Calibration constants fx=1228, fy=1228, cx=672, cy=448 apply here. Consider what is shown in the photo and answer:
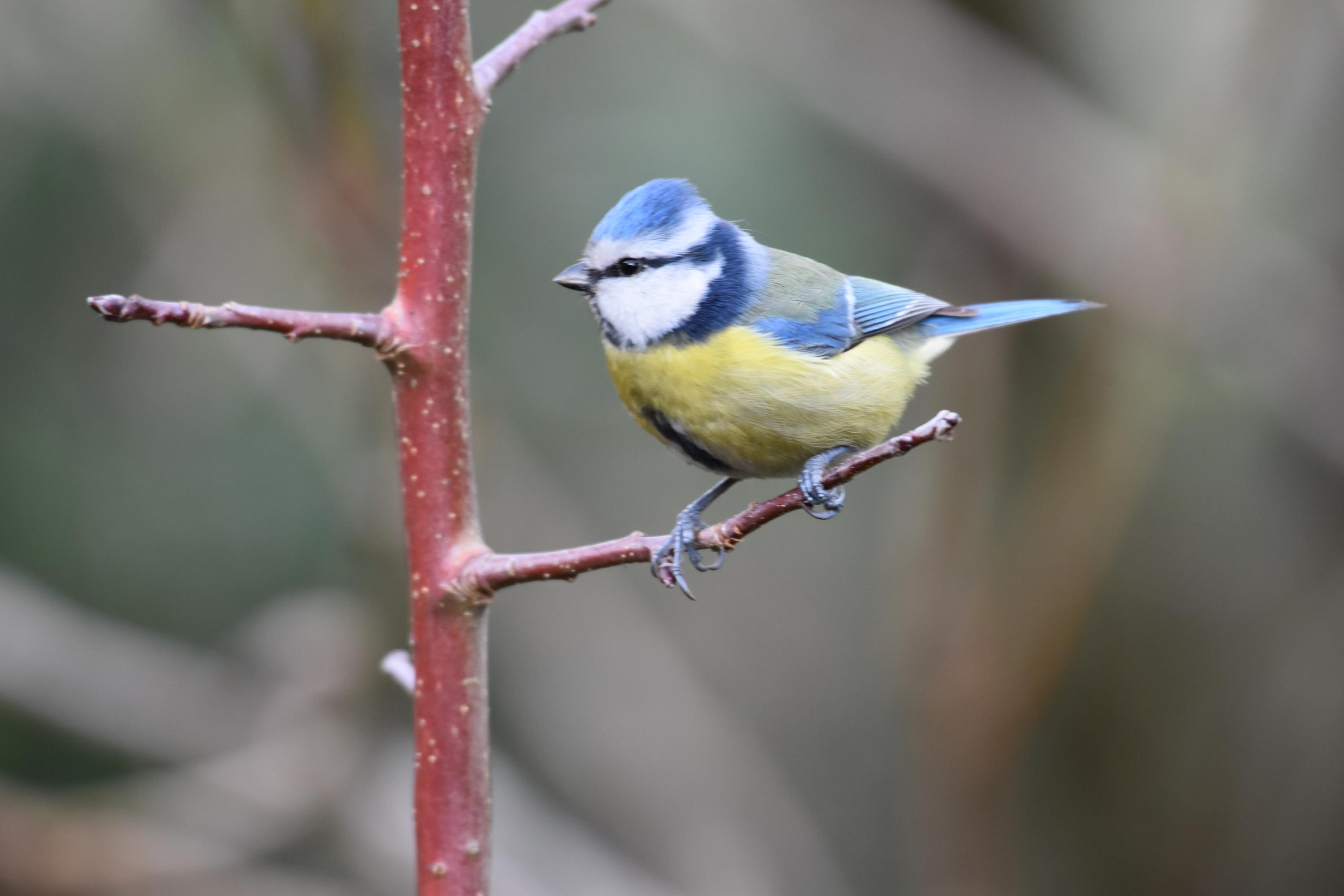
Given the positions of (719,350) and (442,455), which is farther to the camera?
(719,350)

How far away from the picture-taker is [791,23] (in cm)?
317

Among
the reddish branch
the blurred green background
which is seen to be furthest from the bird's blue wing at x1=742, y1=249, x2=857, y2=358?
the blurred green background

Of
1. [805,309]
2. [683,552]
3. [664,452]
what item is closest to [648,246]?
[805,309]

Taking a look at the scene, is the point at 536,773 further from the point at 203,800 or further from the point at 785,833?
the point at 203,800

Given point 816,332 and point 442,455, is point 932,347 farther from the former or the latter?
point 442,455

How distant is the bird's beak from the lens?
1622 mm

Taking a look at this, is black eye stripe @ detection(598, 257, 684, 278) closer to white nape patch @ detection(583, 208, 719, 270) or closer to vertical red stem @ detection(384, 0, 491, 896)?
white nape patch @ detection(583, 208, 719, 270)

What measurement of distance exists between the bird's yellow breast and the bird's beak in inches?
4.1

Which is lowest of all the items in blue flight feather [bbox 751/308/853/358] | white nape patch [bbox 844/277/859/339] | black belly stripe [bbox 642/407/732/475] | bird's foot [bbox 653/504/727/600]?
bird's foot [bbox 653/504/727/600]

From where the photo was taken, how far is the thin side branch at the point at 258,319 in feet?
2.98

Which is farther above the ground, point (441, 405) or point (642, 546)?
point (441, 405)

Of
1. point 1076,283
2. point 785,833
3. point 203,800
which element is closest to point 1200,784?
point 785,833

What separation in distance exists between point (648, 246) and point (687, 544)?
1.36 ft

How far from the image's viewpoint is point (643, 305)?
66.1 inches
